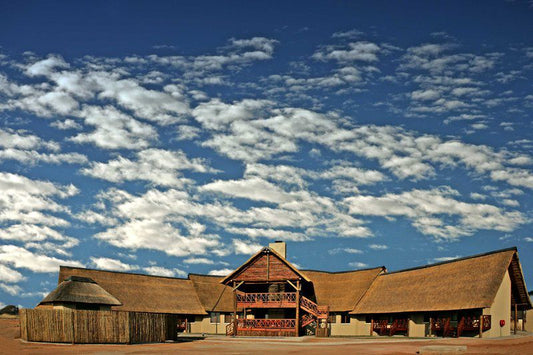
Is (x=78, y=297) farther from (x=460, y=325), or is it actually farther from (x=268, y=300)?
(x=460, y=325)

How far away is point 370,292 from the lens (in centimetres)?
5653

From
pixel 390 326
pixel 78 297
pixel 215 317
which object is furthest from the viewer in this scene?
pixel 215 317

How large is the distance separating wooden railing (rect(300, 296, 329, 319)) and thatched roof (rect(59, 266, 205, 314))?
11.9 meters

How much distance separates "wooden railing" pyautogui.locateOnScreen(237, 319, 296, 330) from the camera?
52.8 meters

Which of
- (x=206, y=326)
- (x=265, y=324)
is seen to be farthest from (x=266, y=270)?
(x=206, y=326)

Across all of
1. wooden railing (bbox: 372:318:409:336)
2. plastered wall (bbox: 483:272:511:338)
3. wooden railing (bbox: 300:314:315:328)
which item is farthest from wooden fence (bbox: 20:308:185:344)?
plastered wall (bbox: 483:272:511:338)

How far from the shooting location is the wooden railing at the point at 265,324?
52.8 meters

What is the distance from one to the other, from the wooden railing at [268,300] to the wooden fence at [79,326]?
16939 mm

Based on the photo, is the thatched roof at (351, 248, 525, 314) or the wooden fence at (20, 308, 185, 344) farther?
the thatched roof at (351, 248, 525, 314)

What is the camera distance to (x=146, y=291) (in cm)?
5897

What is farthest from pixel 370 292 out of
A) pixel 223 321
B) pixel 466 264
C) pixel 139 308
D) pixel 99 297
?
pixel 99 297

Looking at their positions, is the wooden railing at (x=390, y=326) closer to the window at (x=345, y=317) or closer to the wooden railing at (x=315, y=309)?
the wooden railing at (x=315, y=309)

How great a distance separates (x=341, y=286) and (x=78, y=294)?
28.4m

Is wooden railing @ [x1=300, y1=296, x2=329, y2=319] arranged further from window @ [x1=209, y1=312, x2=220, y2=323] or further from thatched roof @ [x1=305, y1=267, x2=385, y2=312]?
window @ [x1=209, y1=312, x2=220, y2=323]
